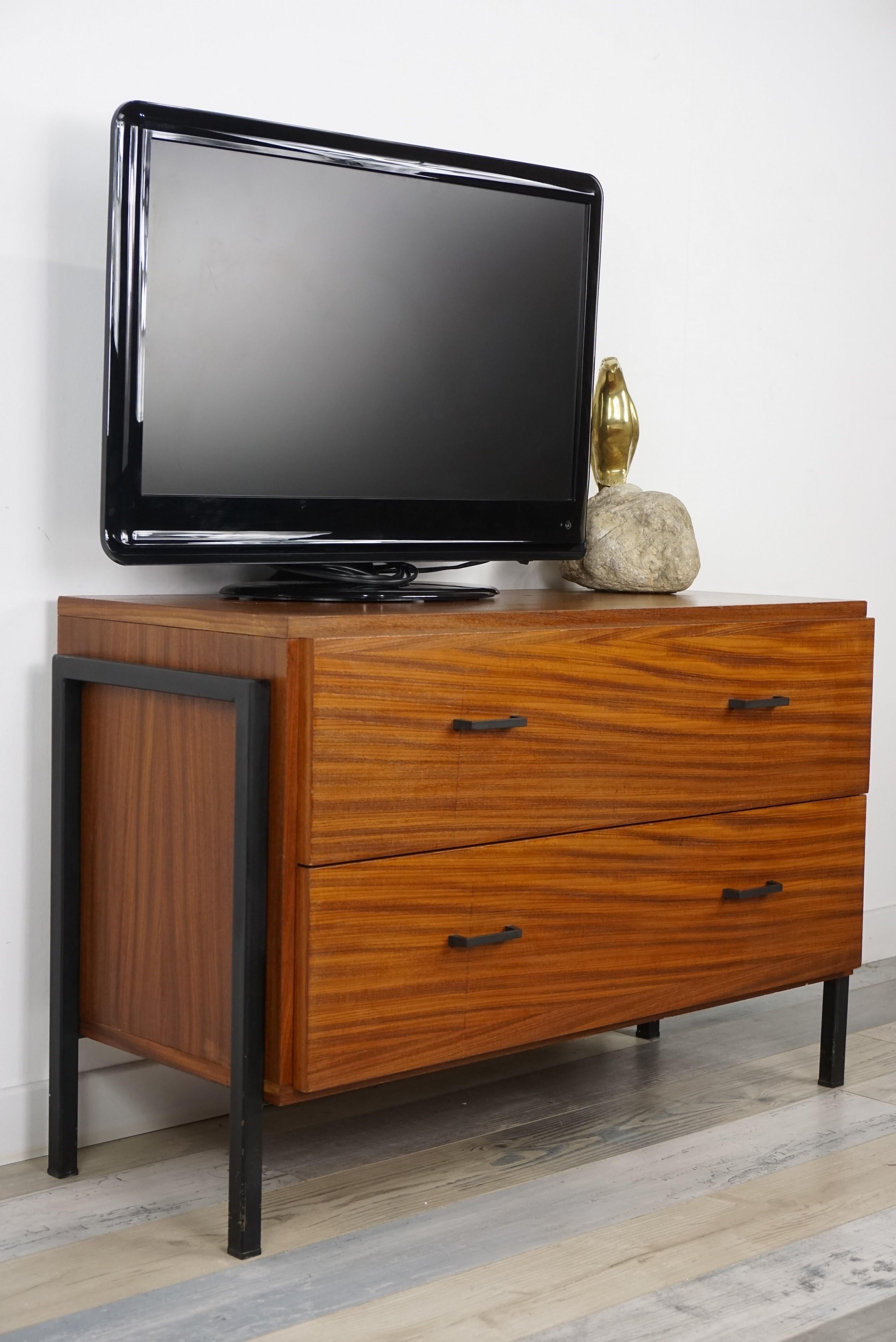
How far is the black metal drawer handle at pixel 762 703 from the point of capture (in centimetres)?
212

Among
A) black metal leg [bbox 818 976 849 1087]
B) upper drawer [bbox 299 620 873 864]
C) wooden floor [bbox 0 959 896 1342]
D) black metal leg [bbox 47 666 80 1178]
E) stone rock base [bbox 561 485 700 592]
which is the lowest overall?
wooden floor [bbox 0 959 896 1342]

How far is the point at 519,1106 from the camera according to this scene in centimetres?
225

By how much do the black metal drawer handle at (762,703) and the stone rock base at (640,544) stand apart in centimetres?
26

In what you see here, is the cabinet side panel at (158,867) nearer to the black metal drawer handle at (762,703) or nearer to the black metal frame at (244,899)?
the black metal frame at (244,899)

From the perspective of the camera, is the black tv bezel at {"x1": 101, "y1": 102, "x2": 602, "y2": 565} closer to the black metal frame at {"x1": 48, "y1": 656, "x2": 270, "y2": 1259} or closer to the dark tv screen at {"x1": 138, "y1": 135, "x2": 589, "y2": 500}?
the dark tv screen at {"x1": 138, "y1": 135, "x2": 589, "y2": 500}

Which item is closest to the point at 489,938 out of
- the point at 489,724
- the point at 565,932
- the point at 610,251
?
the point at 565,932

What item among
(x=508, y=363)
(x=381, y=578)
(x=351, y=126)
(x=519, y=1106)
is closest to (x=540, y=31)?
(x=351, y=126)

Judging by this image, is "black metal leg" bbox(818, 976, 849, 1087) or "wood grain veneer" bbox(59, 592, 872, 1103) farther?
"black metal leg" bbox(818, 976, 849, 1087)

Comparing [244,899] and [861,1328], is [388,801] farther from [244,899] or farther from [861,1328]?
[861,1328]

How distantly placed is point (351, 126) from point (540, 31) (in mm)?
451

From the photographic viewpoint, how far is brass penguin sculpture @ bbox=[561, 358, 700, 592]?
2.32m

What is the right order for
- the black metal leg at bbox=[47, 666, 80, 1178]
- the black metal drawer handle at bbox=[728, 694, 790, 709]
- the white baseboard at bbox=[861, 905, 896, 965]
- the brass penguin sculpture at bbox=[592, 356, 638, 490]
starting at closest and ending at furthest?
the black metal leg at bbox=[47, 666, 80, 1178] < the black metal drawer handle at bbox=[728, 694, 790, 709] < the brass penguin sculpture at bbox=[592, 356, 638, 490] < the white baseboard at bbox=[861, 905, 896, 965]

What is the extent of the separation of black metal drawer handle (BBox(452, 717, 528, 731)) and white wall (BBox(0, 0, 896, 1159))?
22.0 inches

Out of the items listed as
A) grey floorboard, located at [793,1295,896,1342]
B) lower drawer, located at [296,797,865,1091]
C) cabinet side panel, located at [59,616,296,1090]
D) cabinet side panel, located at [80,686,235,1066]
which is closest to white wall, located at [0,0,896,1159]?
cabinet side panel, located at [80,686,235,1066]
